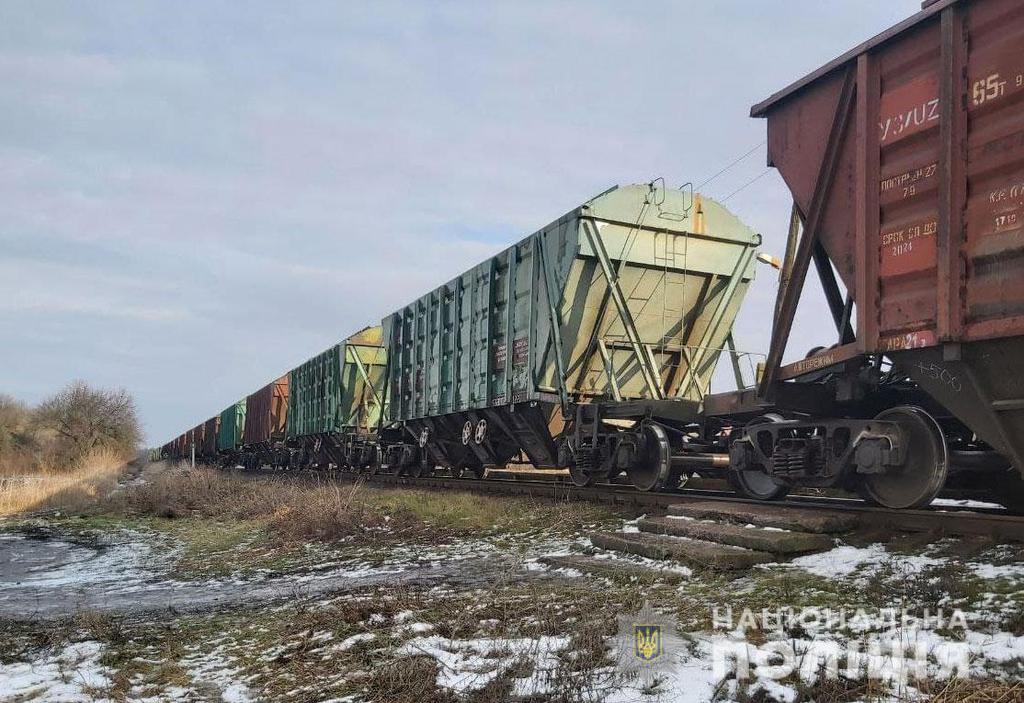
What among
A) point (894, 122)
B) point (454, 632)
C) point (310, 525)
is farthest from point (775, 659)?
point (310, 525)

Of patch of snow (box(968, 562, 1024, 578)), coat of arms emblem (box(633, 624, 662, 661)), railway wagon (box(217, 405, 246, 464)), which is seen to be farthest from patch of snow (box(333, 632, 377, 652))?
railway wagon (box(217, 405, 246, 464))

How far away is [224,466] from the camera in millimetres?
42938

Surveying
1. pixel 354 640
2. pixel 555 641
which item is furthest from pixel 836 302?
pixel 354 640

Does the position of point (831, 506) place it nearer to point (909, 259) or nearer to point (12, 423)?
point (909, 259)

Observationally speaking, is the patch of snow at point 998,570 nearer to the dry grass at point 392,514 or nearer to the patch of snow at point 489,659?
the patch of snow at point 489,659

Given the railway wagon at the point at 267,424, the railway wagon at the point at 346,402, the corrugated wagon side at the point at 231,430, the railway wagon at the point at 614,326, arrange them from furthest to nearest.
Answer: the corrugated wagon side at the point at 231,430, the railway wagon at the point at 267,424, the railway wagon at the point at 346,402, the railway wagon at the point at 614,326

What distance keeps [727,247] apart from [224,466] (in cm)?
3759

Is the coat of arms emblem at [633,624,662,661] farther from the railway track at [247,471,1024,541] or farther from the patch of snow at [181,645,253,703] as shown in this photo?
the railway track at [247,471,1024,541]

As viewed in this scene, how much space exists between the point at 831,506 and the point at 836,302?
1776mm

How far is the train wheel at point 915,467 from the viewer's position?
568cm

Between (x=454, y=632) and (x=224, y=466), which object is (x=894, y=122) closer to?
(x=454, y=632)

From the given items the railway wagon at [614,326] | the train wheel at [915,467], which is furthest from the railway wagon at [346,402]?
the train wheel at [915,467]

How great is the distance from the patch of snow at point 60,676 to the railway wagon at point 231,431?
34.2 m

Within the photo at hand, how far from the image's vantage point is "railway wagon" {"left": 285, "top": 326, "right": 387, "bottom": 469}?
851 inches
